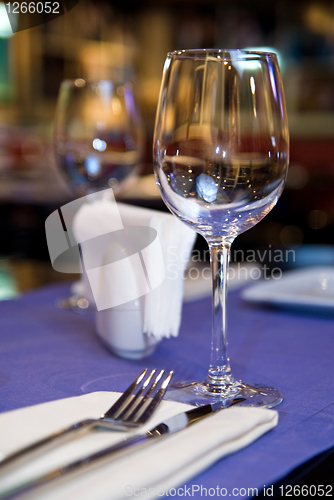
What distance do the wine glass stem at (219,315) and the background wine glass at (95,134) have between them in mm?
391

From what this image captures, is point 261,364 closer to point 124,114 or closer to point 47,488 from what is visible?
point 47,488

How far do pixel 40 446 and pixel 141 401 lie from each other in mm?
108

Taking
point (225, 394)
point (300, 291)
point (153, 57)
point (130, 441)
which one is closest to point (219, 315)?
point (225, 394)

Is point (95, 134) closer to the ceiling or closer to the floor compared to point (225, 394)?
closer to the ceiling

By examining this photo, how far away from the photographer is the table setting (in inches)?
12.2

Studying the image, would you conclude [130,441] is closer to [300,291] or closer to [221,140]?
[221,140]

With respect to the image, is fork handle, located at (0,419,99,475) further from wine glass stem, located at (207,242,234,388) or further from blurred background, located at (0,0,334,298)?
blurred background, located at (0,0,334,298)

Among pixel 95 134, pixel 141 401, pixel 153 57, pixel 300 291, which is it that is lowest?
pixel 300 291

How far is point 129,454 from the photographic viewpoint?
306mm

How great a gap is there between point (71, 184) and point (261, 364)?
0.44m

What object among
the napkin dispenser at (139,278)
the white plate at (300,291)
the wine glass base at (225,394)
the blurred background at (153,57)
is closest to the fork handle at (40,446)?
the wine glass base at (225,394)

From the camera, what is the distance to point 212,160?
425 mm

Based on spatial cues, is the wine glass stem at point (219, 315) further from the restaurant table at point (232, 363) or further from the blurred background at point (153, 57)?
the blurred background at point (153, 57)

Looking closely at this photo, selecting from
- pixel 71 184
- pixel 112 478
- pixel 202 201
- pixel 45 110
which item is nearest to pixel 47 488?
pixel 112 478
